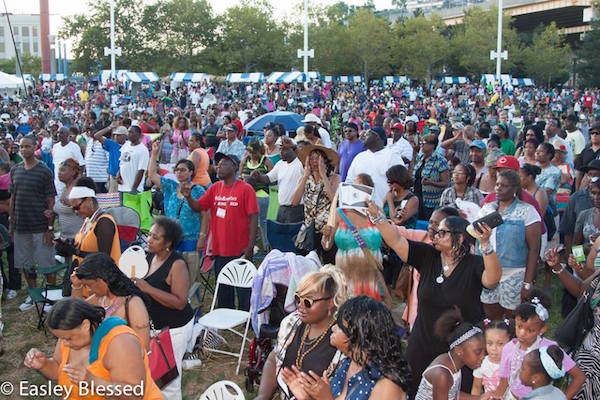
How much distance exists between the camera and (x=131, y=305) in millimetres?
3805

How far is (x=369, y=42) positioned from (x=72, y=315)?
54.3 metres

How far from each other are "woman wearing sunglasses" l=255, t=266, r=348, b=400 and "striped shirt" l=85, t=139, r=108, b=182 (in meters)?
7.78

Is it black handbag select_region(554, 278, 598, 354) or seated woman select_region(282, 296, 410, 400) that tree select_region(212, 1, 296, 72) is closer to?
black handbag select_region(554, 278, 598, 354)

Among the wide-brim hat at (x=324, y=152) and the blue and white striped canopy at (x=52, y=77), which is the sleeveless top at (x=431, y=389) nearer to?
the wide-brim hat at (x=324, y=152)

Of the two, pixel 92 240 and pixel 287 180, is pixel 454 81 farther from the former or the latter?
pixel 92 240

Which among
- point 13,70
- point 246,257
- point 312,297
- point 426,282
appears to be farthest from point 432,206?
point 13,70

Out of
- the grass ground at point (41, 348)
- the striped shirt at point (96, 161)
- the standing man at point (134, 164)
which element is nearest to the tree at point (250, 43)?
the striped shirt at point (96, 161)

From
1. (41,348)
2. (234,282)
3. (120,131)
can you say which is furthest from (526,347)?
(120,131)

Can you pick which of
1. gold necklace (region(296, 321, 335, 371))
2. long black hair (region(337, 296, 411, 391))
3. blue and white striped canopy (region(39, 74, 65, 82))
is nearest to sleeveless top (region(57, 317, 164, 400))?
gold necklace (region(296, 321, 335, 371))

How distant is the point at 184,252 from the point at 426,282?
340cm

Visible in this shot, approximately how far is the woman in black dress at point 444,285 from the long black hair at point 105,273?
4.94 feet

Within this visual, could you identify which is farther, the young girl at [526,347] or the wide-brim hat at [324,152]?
the wide-brim hat at [324,152]

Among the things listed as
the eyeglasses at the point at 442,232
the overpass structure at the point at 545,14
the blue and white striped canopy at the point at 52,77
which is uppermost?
the overpass structure at the point at 545,14

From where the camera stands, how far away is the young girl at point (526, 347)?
12.6ft
